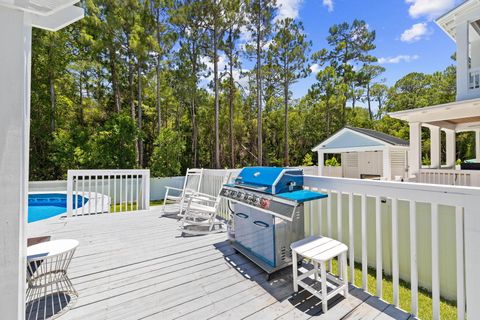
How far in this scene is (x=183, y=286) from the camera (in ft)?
7.68

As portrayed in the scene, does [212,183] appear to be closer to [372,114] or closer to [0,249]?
[0,249]

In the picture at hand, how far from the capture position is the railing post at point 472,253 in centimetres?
149

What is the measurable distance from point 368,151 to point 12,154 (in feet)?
39.7

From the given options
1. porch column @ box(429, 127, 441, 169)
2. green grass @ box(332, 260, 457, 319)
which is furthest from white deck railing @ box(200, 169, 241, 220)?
porch column @ box(429, 127, 441, 169)

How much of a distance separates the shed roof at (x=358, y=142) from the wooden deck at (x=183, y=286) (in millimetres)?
7563

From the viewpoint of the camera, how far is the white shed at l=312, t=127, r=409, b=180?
855cm

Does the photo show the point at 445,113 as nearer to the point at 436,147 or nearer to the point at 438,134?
the point at 438,134

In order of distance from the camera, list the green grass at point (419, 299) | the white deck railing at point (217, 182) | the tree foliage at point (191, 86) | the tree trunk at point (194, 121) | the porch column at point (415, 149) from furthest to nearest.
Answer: the tree trunk at point (194, 121) < the tree foliage at point (191, 86) < the porch column at point (415, 149) < the white deck railing at point (217, 182) < the green grass at point (419, 299)

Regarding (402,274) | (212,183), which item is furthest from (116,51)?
(402,274)

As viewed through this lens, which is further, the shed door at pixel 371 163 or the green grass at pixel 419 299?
the shed door at pixel 371 163

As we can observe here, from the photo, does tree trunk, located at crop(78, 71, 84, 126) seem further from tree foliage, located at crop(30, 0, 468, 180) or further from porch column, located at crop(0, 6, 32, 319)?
porch column, located at crop(0, 6, 32, 319)

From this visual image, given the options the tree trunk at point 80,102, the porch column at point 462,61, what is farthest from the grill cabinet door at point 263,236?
the tree trunk at point 80,102

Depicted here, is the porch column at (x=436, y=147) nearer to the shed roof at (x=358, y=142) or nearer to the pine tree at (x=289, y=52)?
the shed roof at (x=358, y=142)

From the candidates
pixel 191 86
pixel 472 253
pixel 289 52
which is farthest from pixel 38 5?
pixel 289 52
